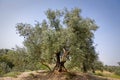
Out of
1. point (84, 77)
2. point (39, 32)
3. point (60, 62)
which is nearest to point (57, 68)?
point (60, 62)

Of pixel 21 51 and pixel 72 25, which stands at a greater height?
pixel 72 25

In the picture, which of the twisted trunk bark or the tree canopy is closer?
the tree canopy

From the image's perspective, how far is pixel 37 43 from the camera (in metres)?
21.1

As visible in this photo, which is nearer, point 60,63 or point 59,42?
point 59,42

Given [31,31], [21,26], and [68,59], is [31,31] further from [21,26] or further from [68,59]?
[68,59]

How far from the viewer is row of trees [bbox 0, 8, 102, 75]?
63.9 ft

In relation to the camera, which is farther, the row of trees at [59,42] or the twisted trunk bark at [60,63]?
the twisted trunk bark at [60,63]

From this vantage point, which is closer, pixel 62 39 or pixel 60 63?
pixel 62 39

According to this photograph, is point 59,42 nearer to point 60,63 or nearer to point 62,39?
point 62,39

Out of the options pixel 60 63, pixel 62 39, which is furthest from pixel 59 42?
pixel 60 63

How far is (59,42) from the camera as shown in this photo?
19.3 metres

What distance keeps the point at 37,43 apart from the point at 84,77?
257 inches

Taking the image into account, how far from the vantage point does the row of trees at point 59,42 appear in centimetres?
1948

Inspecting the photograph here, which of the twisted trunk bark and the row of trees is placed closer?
the row of trees
